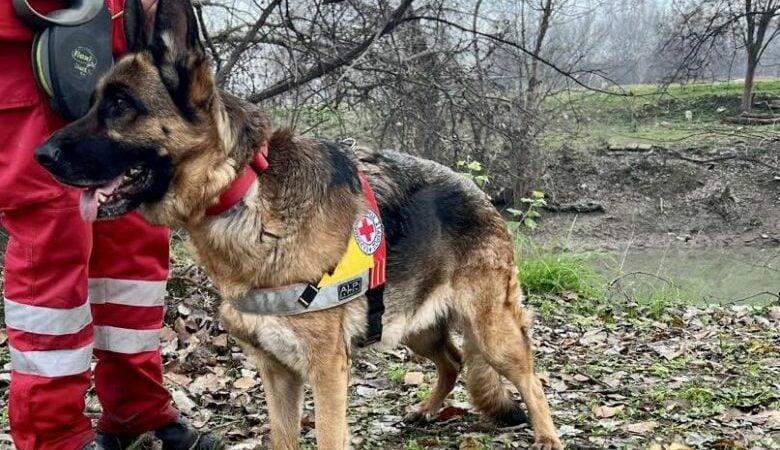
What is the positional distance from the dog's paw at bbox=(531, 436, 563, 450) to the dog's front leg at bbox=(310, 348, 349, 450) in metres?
1.17

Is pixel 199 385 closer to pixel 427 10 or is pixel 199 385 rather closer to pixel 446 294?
pixel 446 294

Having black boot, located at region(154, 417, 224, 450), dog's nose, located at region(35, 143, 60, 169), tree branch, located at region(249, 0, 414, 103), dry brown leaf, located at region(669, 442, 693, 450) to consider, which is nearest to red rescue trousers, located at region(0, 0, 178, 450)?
dog's nose, located at region(35, 143, 60, 169)

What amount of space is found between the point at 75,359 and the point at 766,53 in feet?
67.4

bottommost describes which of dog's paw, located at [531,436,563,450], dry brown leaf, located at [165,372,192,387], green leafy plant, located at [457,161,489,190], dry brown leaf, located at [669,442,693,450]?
dog's paw, located at [531,436,563,450]

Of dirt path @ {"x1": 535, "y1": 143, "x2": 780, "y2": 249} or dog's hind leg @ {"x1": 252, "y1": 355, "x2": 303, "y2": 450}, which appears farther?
dirt path @ {"x1": 535, "y1": 143, "x2": 780, "y2": 249}

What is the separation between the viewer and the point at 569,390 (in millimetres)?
4594

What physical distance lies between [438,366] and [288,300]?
5.06ft

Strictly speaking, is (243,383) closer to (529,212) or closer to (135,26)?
(135,26)

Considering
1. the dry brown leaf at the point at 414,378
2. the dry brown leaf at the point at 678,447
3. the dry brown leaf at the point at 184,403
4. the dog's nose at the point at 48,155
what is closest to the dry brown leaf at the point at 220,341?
the dry brown leaf at the point at 184,403

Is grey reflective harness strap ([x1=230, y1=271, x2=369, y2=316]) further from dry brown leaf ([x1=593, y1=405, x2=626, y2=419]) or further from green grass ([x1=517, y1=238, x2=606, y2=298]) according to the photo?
green grass ([x1=517, y1=238, x2=606, y2=298])

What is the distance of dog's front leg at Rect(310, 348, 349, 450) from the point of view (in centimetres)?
284

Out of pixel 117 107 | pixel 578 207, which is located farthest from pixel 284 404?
pixel 578 207

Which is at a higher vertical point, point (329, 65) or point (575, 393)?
point (329, 65)

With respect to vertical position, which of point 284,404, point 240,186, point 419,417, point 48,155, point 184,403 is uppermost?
point 48,155
